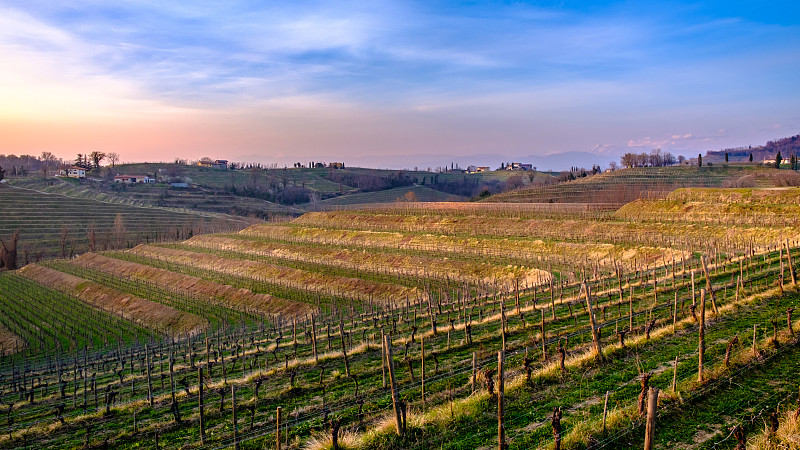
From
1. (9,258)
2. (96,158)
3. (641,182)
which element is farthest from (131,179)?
(641,182)

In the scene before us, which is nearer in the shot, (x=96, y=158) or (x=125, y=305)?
(x=125, y=305)

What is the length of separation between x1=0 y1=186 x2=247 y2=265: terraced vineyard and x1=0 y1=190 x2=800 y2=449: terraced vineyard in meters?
24.0

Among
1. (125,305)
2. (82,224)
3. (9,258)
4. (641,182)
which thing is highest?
(641,182)

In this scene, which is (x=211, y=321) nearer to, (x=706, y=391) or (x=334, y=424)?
(x=334, y=424)

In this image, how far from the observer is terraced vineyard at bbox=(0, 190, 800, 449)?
10016mm

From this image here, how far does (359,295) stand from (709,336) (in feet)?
76.4

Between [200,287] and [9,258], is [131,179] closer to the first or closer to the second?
[9,258]

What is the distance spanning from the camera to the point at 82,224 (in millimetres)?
81312

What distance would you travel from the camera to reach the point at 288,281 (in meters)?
40.5

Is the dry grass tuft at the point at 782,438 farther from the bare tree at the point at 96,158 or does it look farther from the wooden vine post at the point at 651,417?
the bare tree at the point at 96,158

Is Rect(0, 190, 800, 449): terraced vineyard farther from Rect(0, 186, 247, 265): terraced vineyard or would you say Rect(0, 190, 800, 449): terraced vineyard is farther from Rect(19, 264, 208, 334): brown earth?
Rect(0, 186, 247, 265): terraced vineyard

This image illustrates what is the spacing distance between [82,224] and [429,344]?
80.2m

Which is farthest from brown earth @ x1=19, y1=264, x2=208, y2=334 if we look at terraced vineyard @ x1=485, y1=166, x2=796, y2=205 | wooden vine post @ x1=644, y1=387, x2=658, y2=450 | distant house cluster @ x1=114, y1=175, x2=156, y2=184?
distant house cluster @ x1=114, y1=175, x2=156, y2=184

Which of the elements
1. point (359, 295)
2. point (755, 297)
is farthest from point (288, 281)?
point (755, 297)
